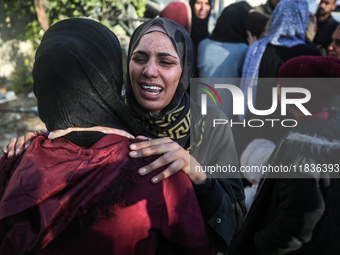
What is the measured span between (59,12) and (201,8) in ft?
10.7

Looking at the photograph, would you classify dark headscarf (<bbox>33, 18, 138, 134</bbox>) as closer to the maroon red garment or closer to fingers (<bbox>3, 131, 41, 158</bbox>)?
the maroon red garment

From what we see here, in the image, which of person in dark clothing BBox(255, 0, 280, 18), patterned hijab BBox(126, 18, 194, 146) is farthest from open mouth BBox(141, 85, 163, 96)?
person in dark clothing BBox(255, 0, 280, 18)

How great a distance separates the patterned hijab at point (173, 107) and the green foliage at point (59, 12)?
4318 millimetres

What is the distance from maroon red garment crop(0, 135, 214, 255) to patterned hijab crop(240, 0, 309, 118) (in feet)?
7.25

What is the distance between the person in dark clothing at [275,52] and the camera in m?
2.69

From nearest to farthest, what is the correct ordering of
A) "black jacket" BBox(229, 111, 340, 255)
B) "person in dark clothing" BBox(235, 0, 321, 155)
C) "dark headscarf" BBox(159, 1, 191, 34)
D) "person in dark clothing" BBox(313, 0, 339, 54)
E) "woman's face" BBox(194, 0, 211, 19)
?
1. "black jacket" BBox(229, 111, 340, 255)
2. "person in dark clothing" BBox(235, 0, 321, 155)
3. "dark headscarf" BBox(159, 1, 191, 34)
4. "woman's face" BBox(194, 0, 211, 19)
5. "person in dark clothing" BBox(313, 0, 339, 54)

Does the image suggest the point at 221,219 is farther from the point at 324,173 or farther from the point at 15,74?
the point at 15,74

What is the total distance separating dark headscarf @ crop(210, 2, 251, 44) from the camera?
3213 mm

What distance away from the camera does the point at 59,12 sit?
562 cm

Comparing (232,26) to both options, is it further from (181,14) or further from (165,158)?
(165,158)

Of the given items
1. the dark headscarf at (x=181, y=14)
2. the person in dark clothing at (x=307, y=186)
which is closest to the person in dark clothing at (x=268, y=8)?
the dark headscarf at (x=181, y=14)

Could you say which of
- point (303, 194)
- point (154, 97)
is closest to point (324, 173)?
point (303, 194)

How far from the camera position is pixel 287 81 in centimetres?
178

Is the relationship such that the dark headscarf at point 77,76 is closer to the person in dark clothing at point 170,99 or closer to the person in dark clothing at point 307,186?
the person in dark clothing at point 170,99
